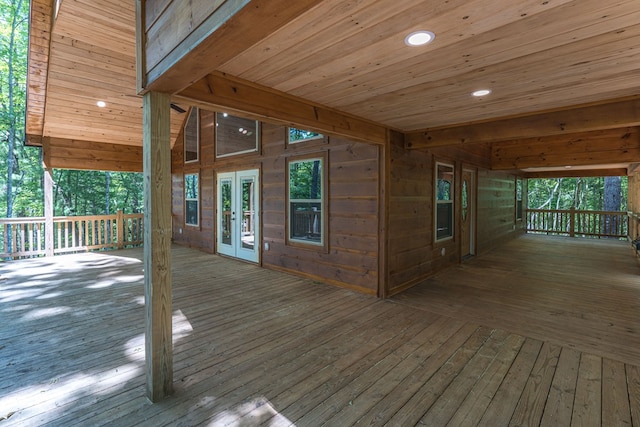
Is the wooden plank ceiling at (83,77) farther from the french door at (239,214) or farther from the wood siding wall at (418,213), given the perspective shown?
the wood siding wall at (418,213)

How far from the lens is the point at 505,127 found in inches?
137

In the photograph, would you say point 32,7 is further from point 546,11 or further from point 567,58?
point 567,58

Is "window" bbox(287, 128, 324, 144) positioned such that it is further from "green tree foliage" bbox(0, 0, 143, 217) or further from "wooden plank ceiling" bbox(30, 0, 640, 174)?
"green tree foliage" bbox(0, 0, 143, 217)

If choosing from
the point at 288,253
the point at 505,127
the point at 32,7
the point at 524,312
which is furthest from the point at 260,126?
the point at 524,312

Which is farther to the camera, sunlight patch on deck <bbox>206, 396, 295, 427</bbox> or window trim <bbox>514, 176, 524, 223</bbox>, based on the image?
window trim <bbox>514, 176, 524, 223</bbox>

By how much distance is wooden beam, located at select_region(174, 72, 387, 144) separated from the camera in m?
2.14

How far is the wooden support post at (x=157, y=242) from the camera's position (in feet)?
6.33

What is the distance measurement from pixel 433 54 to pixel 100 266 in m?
6.83

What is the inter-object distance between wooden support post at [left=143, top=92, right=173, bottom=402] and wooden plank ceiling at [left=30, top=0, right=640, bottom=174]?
19.7 inches

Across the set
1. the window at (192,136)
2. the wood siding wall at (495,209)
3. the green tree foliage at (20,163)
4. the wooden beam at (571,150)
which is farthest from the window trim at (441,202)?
the green tree foliage at (20,163)

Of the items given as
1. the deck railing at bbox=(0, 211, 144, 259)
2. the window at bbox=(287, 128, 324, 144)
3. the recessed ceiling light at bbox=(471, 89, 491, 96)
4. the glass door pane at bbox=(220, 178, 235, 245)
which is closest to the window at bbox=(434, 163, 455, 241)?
the window at bbox=(287, 128, 324, 144)

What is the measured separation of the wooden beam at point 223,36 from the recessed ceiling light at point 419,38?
3.08 feet

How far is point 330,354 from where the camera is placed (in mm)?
2547

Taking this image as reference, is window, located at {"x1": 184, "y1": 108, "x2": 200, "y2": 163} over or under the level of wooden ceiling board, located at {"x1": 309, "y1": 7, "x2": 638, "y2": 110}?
over
